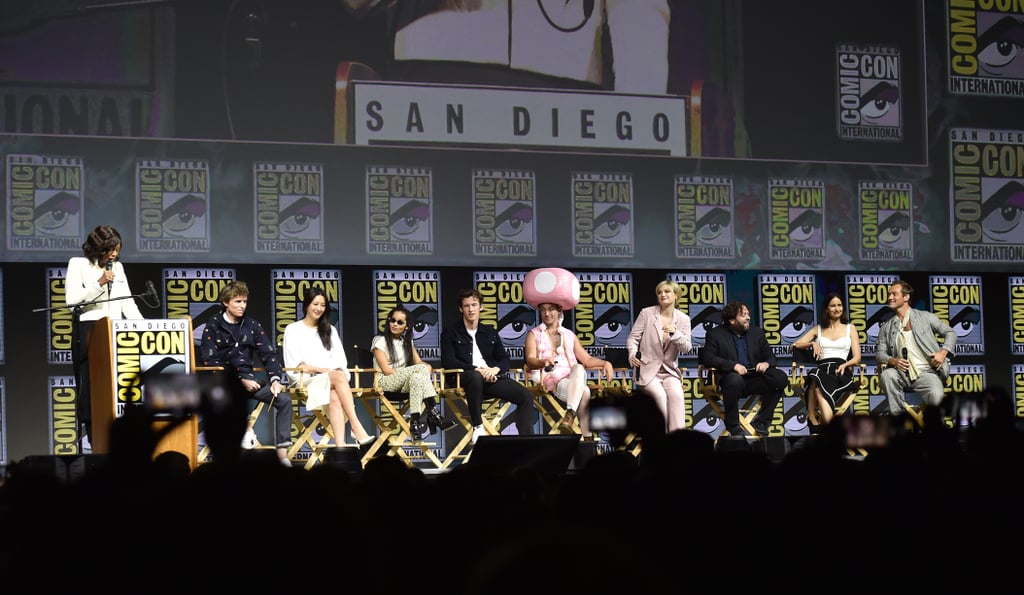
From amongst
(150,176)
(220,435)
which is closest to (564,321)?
(150,176)

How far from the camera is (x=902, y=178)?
10781 millimetres

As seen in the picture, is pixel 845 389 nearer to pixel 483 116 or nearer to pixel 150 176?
pixel 483 116

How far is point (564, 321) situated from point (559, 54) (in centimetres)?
226

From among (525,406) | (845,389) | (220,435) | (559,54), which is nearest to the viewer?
(220,435)

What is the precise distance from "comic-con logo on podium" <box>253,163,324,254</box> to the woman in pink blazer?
2.62 meters

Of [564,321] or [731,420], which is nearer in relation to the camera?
[731,420]

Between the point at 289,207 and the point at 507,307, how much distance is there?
1.96m

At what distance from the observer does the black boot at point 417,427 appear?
339 inches

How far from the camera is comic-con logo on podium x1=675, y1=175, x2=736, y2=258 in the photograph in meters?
10.3

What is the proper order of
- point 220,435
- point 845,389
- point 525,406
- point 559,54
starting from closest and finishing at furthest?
point 220,435 → point 525,406 → point 845,389 → point 559,54

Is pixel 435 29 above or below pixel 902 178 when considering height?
above

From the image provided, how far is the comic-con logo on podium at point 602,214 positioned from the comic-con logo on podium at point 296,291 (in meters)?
2.02

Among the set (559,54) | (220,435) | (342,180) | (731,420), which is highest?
(559,54)

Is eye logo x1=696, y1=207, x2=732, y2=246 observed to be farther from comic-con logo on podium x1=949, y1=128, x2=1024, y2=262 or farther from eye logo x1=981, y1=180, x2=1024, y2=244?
eye logo x1=981, y1=180, x2=1024, y2=244
